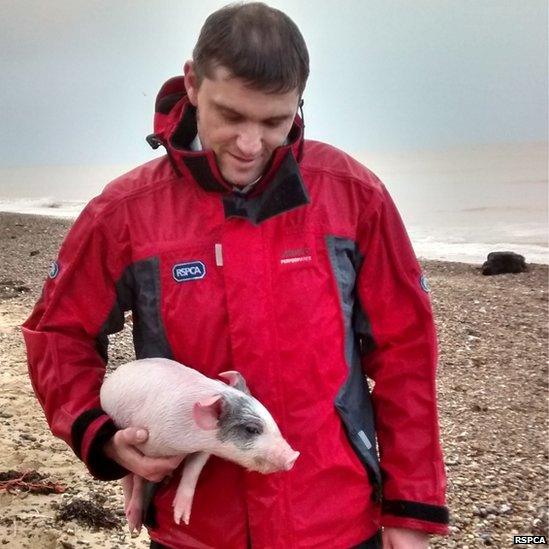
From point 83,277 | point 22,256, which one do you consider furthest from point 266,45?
point 22,256

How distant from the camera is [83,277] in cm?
218

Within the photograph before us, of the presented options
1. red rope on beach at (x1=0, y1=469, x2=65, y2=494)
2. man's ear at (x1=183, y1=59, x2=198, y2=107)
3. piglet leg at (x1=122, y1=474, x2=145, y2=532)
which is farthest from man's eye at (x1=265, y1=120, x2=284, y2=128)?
red rope on beach at (x1=0, y1=469, x2=65, y2=494)

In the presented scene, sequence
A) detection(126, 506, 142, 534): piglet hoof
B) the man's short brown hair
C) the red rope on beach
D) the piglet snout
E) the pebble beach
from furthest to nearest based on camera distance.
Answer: the red rope on beach, the pebble beach, detection(126, 506, 142, 534): piglet hoof, the piglet snout, the man's short brown hair

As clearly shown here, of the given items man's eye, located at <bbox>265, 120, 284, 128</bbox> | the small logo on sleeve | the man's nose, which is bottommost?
the small logo on sleeve

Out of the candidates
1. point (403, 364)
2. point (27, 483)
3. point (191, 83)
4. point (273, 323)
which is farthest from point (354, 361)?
point (27, 483)

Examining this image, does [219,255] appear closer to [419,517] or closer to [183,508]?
[183,508]

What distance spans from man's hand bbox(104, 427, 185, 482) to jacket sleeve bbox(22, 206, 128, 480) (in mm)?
52

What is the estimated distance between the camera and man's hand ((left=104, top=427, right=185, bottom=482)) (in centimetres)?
209

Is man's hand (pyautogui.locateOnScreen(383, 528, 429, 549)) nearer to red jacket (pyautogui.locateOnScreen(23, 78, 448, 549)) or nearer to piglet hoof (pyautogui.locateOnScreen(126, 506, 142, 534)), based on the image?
red jacket (pyautogui.locateOnScreen(23, 78, 448, 549))

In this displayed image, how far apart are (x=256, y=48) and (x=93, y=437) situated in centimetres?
116

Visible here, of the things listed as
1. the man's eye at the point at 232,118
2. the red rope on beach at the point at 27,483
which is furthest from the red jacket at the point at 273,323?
the red rope on beach at the point at 27,483

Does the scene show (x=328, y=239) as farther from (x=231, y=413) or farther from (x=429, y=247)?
(x=429, y=247)

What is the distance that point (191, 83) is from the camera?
2131mm

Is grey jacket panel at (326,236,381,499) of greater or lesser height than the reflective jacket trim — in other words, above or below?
above
